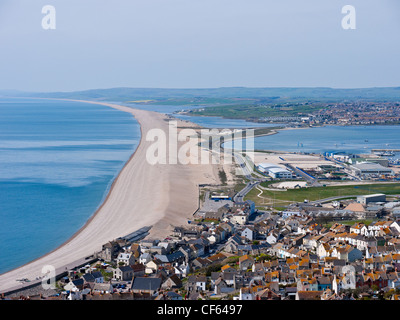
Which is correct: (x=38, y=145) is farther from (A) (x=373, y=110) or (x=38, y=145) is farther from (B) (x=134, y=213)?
(A) (x=373, y=110)

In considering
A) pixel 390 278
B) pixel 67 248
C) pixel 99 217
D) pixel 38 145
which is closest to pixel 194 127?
pixel 38 145

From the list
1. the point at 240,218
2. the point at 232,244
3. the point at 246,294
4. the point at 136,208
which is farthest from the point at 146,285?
the point at 136,208

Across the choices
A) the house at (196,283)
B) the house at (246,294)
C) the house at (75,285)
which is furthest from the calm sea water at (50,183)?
the house at (246,294)

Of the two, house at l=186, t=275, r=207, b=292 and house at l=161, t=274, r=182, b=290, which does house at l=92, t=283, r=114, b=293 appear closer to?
house at l=161, t=274, r=182, b=290

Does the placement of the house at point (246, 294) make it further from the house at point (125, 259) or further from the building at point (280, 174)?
the building at point (280, 174)

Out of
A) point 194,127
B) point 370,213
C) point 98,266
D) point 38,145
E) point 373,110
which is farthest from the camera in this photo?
point 373,110

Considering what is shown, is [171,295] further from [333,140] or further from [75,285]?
[333,140]
